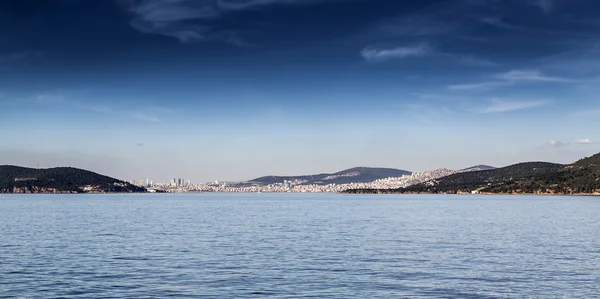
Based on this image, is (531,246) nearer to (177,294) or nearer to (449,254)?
(449,254)

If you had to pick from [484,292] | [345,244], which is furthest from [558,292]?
[345,244]

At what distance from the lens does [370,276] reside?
35.9 metres

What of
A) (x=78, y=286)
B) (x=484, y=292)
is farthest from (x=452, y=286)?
(x=78, y=286)

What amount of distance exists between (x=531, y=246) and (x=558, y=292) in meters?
22.8

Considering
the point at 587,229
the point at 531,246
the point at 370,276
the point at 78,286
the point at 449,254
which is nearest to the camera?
the point at 78,286

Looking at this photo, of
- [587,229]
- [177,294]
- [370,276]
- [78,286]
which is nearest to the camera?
[177,294]

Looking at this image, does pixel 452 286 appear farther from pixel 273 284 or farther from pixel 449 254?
pixel 449 254

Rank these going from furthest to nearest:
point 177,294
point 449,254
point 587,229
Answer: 1. point 587,229
2. point 449,254
3. point 177,294

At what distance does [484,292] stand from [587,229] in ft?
157

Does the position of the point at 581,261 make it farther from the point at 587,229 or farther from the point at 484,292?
the point at 587,229

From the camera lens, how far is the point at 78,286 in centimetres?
3269

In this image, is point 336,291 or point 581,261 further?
point 581,261

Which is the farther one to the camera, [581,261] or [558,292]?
[581,261]

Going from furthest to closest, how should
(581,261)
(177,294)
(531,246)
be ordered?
1. (531,246)
2. (581,261)
3. (177,294)
